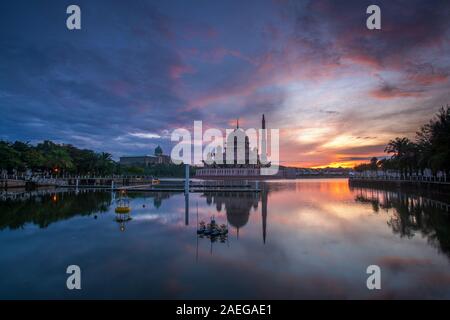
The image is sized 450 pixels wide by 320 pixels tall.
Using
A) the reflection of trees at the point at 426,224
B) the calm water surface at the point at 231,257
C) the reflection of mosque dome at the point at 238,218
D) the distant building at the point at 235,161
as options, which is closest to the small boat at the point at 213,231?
the calm water surface at the point at 231,257

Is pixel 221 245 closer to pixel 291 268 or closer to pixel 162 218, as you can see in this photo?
pixel 291 268

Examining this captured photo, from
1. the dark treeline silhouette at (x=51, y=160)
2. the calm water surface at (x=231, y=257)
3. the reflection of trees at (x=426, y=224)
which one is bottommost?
the calm water surface at (x=231, y=257)

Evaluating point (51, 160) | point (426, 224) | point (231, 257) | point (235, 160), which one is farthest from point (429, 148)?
point (51, 160)

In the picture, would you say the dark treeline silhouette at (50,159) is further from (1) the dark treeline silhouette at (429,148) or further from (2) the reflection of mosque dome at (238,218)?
(1) the dark treeline silhouette at (429,148)

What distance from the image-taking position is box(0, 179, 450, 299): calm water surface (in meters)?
12.2

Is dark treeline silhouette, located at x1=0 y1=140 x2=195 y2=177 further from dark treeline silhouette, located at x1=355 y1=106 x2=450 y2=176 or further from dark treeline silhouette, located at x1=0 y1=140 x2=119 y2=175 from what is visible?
dark treeline silhouette, located at x1=355 y1=106 x2=450 y2=176

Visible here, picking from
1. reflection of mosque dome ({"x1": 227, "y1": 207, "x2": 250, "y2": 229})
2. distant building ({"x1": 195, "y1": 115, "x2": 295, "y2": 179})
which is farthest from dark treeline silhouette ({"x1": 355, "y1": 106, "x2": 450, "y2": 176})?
distant building ({"x1": 195, "y1": 115, "x2": 295, "y2": 179})

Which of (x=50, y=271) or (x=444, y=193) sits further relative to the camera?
(x=444, y=193)

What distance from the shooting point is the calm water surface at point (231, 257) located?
12.2m

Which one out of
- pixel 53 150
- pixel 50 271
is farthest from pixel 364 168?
pixel 50 271

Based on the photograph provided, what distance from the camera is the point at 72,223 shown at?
27859 mm

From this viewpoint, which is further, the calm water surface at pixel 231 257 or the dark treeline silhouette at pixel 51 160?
the dark treeline silhouette at pixel 51 160
